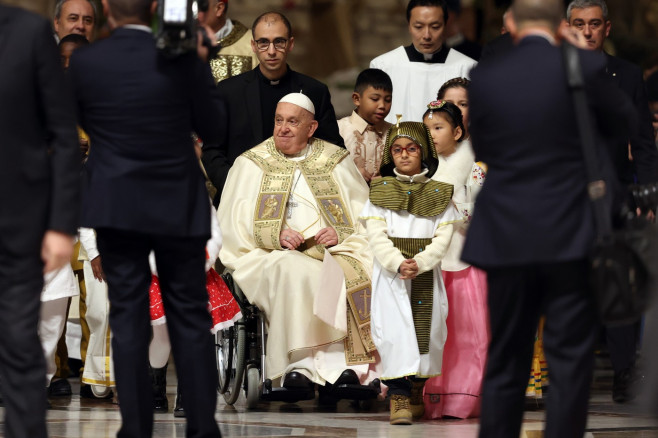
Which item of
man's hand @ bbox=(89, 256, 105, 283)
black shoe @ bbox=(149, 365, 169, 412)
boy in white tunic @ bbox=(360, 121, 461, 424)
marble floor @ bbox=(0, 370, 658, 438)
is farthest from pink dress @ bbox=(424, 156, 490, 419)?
man's hand @ bbox=(89, 256, 105, 283)

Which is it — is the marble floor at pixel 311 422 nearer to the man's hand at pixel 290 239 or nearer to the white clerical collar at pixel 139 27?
the man's hand at pixel 290 239

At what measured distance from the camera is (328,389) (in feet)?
24.3

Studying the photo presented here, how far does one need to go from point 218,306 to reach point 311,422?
0.75 metres

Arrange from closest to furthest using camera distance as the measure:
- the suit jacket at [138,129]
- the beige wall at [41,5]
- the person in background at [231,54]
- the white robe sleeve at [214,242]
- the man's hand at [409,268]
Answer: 1. the suit jacket at [138,129]
2. the white robe sleeve at [214,242]
3. the man's hand at [409,268]
4. the person in background at [231,54]
5. the beige wall at [41,5]

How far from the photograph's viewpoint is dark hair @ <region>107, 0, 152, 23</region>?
4934mm

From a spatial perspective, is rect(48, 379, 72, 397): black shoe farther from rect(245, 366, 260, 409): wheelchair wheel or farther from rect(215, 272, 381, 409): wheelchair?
rect(245, 366, 260, 409): wheelchair wheel

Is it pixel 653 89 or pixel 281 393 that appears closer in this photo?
pixel 281 393

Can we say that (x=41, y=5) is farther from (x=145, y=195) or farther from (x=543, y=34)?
(x=543, y=34)

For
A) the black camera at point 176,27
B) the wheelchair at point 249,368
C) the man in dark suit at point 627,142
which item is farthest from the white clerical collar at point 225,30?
the black camera at point 176,27

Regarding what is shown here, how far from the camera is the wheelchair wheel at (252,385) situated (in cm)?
727

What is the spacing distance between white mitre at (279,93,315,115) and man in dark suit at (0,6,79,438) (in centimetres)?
329

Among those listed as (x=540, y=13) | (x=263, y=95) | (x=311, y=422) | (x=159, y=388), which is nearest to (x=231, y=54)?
(x=263, y=95)

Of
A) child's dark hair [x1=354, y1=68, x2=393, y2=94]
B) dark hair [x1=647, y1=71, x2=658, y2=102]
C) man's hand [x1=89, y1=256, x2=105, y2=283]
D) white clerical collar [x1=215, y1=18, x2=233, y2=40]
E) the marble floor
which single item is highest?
white clerical collar [x1=215, y1=18, x2=233, y2=40]

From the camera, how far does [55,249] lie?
14.3 ft
